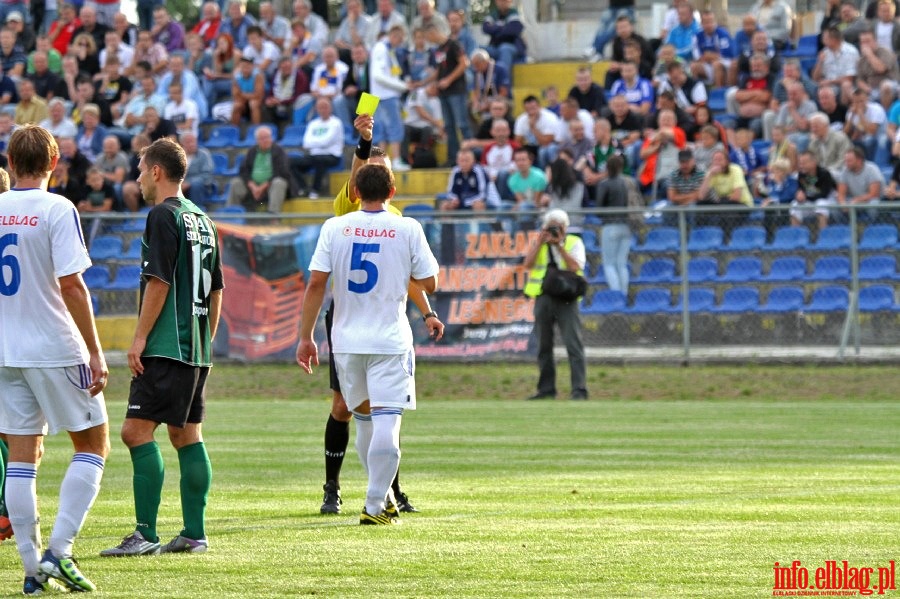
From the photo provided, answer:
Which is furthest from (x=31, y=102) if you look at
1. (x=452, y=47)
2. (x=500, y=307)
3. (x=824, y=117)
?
(x=824, y=117)

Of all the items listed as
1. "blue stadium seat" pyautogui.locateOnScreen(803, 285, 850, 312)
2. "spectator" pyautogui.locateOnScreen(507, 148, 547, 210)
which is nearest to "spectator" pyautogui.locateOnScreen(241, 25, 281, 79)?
"spectator" pyautogui.locateOnScreen(507, 148, 547, 210)

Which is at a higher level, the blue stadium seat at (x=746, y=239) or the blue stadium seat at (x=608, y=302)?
the blue stadium seat at (x=746, y=239)

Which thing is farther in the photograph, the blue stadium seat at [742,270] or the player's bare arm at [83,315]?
the blue stadium seat at [742,270]

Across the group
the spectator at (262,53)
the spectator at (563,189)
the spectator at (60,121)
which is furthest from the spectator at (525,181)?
the spectator at (60,121)

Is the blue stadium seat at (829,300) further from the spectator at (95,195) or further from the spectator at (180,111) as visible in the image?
the spectator at (180,111)

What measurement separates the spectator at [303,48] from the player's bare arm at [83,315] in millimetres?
21813

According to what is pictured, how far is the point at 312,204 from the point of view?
26.3 m

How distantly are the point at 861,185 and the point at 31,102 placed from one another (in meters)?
15.6

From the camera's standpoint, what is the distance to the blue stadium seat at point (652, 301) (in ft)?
70.3

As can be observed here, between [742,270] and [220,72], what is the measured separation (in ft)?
41.2

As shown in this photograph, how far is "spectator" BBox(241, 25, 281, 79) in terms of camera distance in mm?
28969

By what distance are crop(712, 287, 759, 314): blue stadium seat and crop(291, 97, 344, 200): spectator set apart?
819cm

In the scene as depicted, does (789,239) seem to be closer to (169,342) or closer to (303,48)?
(303,48)

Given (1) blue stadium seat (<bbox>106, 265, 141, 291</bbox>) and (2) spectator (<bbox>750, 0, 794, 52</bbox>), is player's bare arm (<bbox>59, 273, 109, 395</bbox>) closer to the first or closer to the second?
(1) blue stadium seat (<bbox>106, 265, 141, 291</bbox>)
